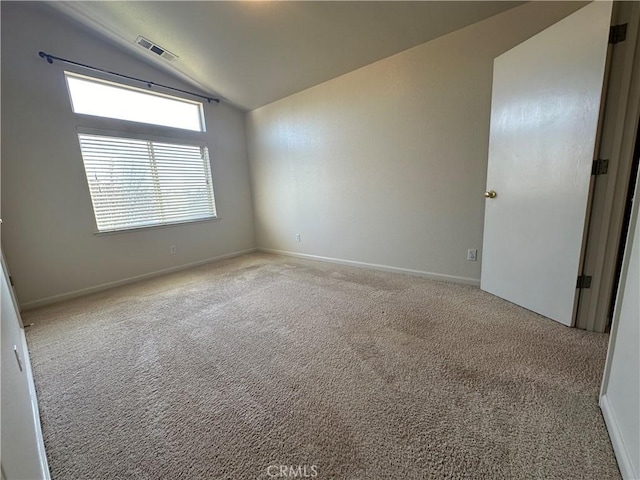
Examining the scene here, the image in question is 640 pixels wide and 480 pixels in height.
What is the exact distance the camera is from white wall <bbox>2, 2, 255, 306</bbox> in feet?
8.19

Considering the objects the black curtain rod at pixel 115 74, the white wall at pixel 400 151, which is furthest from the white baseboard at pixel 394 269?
the black curtain rod at pixel 115 74

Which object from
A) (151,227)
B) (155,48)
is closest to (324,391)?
(151,227)

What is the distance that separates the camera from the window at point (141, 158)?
299cm

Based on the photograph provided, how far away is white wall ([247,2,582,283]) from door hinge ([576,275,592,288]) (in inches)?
33.2

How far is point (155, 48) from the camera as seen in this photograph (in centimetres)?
293

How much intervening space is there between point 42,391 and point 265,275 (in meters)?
2.14

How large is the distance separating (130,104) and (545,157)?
4430 mm

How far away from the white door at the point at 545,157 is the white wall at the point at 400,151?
0.87 feet

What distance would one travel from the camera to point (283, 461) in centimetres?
103

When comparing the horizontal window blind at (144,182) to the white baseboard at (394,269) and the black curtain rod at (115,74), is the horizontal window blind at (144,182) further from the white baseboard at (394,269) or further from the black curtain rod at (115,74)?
the white baseboard at (394,269)

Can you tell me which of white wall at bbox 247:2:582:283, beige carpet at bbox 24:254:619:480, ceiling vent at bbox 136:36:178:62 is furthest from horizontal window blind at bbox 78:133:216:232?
beige carpet at bbox 24:254:619:480

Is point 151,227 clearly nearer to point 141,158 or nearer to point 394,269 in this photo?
point 141,158

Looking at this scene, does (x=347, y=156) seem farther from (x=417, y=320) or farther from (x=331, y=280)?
(x=417, y=320)

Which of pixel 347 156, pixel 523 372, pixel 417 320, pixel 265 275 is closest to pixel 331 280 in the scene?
pixel 265 275
